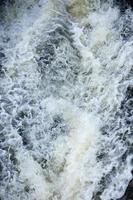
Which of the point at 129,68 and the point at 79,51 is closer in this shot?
the point at 129,68

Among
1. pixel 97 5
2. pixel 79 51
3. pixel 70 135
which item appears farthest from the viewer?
pixel 97 5

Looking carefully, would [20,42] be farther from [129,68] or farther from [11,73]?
[129,68]

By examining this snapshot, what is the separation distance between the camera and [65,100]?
6.32 meters

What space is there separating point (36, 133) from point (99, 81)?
4.25 feet

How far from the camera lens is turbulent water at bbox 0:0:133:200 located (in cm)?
555

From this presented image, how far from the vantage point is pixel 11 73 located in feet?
21.6

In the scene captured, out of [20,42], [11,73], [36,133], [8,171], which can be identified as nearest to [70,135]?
[36,133]

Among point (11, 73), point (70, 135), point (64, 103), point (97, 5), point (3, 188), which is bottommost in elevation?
point (3, 188)

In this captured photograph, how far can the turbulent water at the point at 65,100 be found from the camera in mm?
5555

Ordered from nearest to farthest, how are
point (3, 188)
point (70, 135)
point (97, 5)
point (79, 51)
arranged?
point (3, 188) < point (70, 135) < point (79, 51) < point (97, 5)

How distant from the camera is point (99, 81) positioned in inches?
253

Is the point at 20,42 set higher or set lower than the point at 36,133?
higher

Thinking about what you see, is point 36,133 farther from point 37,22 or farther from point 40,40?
point 37,22

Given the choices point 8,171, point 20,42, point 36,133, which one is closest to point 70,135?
point 36,133
